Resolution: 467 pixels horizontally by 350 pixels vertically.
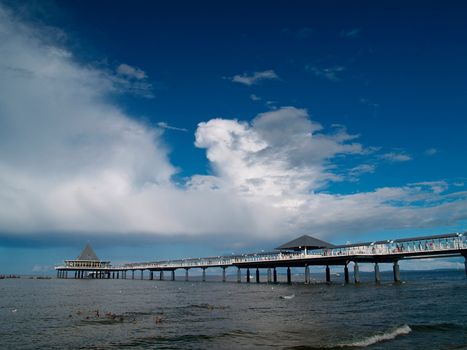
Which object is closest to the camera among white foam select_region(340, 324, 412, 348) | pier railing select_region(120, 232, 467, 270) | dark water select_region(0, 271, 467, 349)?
white foam select_region(340, 324, 412, 348)

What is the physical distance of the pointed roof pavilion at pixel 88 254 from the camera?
409 ft

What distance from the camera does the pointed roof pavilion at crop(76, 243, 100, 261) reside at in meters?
125

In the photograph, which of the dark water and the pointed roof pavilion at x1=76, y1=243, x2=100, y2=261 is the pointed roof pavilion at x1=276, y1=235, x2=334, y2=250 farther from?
the pointed roof pavilion at x1=76, y1=243, x2=100, y2=261

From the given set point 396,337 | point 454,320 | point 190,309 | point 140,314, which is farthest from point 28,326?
point 454,320

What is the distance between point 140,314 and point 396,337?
17741 millimetres

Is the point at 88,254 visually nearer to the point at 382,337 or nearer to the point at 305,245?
the point at 305,245

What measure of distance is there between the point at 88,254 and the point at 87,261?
3.32 meters

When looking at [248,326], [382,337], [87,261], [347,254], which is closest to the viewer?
[382,337]

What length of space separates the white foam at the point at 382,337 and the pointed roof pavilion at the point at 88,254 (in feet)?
A: 387

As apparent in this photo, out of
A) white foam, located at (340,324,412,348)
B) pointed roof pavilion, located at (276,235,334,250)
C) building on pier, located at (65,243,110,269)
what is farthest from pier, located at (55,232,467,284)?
building on pier, located at (65,243,110,269)

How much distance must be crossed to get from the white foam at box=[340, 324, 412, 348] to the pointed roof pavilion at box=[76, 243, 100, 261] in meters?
118

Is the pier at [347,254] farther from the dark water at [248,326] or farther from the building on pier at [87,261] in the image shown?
the building on pier at [87,261]

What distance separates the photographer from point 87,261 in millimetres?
124000

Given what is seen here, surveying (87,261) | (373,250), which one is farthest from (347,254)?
(87,261)
